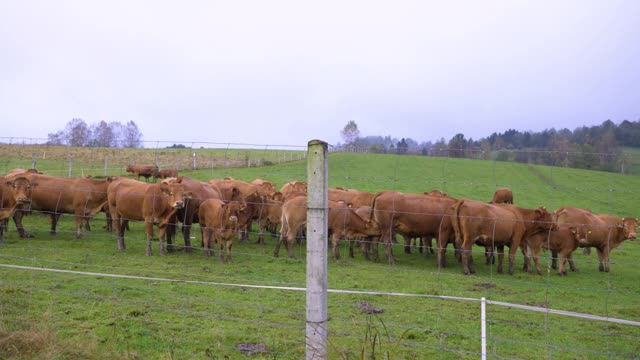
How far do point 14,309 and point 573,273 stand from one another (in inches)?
526

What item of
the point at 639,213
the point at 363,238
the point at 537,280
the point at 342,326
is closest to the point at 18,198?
the point at 363,238

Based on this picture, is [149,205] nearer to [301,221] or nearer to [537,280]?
[301,221]

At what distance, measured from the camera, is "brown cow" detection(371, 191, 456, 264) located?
14414 millimetres

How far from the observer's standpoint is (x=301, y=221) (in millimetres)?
14391

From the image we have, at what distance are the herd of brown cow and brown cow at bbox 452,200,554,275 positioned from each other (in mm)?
25

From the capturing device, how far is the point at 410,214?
48.0 feet

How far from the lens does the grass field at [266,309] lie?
20.2ft

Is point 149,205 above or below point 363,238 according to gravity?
above

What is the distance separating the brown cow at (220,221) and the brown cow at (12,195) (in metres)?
4.75

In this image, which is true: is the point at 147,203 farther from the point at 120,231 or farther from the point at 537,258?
the point at 537,258

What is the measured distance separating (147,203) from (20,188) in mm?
3652

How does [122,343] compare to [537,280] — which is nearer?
[122,343]

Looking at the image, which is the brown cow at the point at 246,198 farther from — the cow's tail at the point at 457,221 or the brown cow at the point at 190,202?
the cow's tail at the point at 457,221

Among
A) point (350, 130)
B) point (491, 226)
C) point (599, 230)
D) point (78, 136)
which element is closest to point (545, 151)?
point (491, 226)
